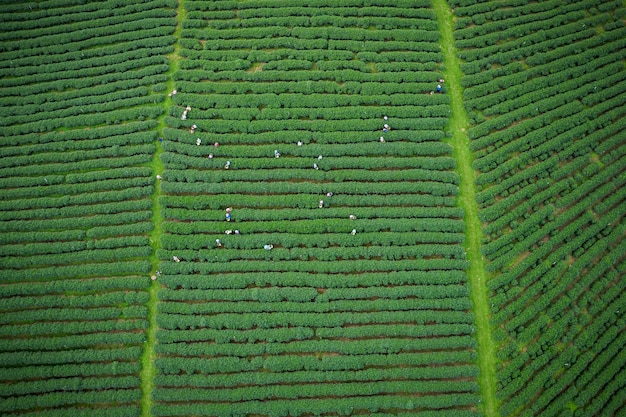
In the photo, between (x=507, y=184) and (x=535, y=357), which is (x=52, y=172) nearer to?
(x=507, y=184)

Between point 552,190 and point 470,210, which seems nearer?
point 470,210

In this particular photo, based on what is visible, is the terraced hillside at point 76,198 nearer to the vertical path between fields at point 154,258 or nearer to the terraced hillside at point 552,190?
the vertical path between fields at point 154,258

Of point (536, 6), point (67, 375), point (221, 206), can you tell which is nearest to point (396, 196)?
point (221, 206)

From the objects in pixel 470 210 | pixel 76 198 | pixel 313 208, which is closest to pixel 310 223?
pixel 313 208

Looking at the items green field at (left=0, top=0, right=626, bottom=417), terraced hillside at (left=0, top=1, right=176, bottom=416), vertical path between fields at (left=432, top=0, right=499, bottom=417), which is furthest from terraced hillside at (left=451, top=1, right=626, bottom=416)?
terraced hillside at (left=0, top=1, right=176, bottom=416)

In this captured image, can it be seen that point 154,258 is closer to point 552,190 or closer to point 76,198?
point 76,198
